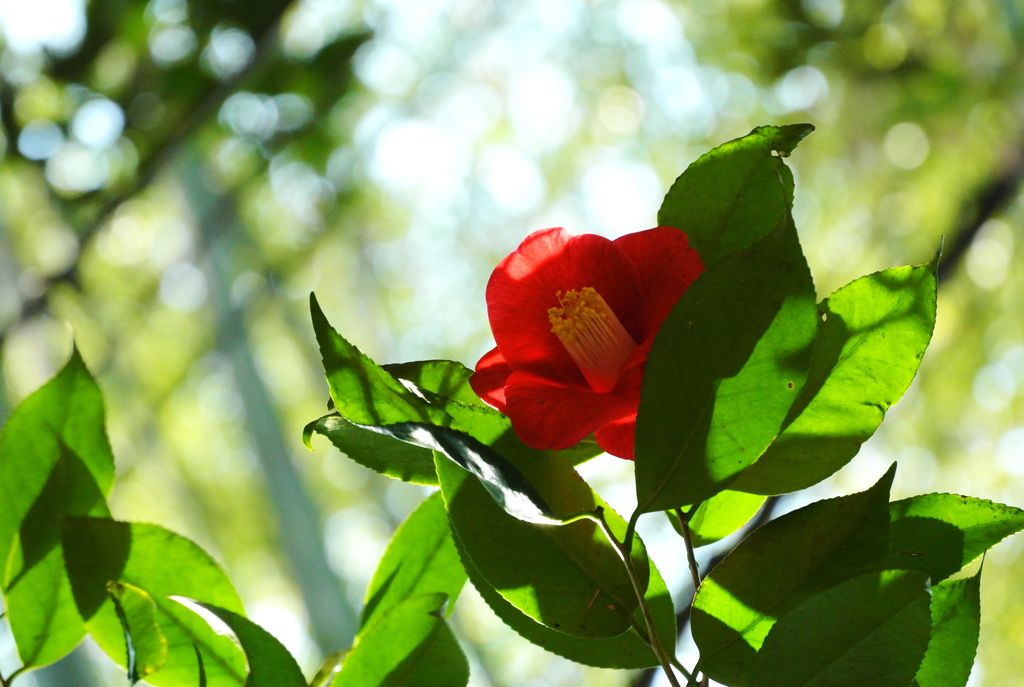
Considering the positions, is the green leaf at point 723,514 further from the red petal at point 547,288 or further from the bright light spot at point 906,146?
the bright light spot at point 906,146

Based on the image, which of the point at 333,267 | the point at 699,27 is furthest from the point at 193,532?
the point at 699,27

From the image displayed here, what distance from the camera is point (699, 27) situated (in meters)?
3.14

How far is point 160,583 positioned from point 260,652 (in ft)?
0.17

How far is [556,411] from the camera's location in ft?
0.64

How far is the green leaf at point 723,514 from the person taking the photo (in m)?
0.23

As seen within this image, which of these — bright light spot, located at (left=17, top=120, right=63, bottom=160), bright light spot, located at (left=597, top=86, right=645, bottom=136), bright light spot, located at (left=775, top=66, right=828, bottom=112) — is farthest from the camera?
bright light spot, located at (left=597, top=86, right=645, bottom=136)

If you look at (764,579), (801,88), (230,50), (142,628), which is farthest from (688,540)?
(801,88)

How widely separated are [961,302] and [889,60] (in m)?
0.96

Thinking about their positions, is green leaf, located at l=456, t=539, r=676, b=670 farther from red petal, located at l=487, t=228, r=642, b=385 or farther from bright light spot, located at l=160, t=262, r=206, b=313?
bright light spot, located at l=160, t=262, r=206, b=313

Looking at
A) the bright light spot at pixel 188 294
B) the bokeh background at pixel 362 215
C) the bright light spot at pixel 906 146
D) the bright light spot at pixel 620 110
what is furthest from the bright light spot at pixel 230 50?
the bright light spot at pixel 620 110

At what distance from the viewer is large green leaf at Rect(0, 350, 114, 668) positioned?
246 millimetres

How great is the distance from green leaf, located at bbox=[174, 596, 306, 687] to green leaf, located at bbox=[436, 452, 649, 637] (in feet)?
0.21

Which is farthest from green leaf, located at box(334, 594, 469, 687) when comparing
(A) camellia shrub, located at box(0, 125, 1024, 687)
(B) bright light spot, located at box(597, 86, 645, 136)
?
(B) bright light spot, located at box(597, 86, 645, 136)

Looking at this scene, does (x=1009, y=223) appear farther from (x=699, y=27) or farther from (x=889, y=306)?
(x=889, y=306)
